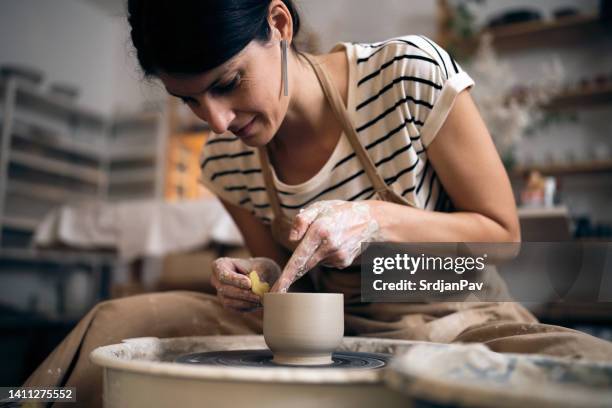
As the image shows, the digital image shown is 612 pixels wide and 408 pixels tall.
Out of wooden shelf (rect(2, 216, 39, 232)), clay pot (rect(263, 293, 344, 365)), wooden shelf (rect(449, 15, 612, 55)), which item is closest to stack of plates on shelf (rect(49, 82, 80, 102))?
wooden shelf (rect(2, 216, 39, 232))

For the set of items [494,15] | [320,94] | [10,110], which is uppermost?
[494,15]

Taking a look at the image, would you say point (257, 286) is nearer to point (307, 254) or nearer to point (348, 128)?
point (307, 254)

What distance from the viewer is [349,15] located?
3951mm

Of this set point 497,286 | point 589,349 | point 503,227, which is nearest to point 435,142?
point 503,227

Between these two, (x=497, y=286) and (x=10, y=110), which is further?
(x=10, y=110)

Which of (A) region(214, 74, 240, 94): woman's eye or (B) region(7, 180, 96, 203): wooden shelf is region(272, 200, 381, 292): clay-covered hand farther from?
(B) region(7, 180, 96, 203): wooden shelf

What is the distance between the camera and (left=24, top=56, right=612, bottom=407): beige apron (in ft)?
2.39

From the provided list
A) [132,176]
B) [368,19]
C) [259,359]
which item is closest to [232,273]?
[259,359]

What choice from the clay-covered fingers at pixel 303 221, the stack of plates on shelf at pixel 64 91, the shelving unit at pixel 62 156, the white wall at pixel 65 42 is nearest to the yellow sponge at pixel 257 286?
the clay-covered fingers at pixel 303 221

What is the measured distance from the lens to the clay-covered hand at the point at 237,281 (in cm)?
77

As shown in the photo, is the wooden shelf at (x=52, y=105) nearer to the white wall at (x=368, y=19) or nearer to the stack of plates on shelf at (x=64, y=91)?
the stack of plates on shelf at (x=64, y=91)

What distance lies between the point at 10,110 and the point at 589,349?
4106 millimetres

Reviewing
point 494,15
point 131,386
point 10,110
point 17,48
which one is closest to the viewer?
point 131,386

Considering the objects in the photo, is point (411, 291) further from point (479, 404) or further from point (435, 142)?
point (479, 404)
